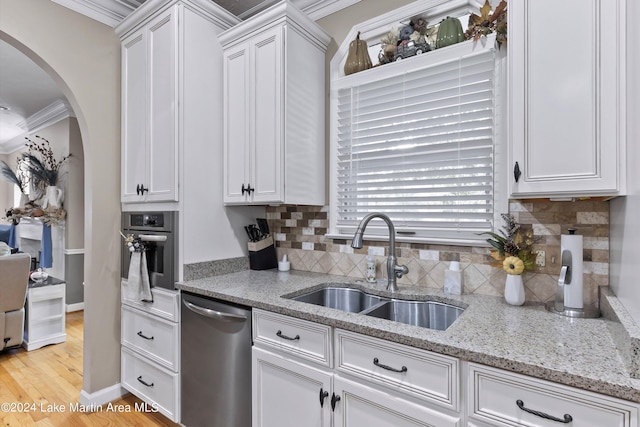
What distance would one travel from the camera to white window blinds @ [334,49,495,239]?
1691 millimetres

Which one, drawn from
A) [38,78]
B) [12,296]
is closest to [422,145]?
[12,296]

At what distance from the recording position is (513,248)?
4.94ft

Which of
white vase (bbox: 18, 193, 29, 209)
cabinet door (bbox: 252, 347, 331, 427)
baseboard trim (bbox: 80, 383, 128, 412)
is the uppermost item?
white vase (bbox: 18, 193, 29, 209)

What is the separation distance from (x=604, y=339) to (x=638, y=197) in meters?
0.47

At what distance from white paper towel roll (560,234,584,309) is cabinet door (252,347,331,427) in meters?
1.03

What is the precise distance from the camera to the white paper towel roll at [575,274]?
1.32 meters

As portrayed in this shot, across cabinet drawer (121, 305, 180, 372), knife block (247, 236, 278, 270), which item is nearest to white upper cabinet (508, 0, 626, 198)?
knife block (247, 236, 278, 270)

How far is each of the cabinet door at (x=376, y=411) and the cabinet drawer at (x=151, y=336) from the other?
113cm

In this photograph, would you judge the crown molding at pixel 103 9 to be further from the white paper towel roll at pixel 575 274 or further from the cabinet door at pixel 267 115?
the white paper towel roll at pixel 575 274

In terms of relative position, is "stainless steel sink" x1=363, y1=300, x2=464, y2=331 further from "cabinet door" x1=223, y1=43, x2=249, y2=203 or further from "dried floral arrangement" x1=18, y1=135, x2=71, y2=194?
"dried floral arrangement" x1=18, y1=135, x2=71, y2=194

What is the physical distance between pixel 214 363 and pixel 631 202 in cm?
188

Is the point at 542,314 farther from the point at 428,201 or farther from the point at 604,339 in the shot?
the point at 428,201

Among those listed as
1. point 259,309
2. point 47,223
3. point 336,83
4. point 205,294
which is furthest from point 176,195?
point 47,223

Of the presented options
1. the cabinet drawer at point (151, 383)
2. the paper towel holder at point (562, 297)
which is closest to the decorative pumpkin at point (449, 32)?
the paper towel holder at point (562, 297)
